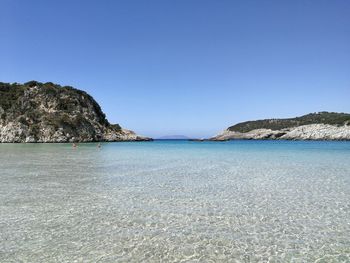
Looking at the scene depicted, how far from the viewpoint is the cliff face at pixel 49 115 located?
108 m

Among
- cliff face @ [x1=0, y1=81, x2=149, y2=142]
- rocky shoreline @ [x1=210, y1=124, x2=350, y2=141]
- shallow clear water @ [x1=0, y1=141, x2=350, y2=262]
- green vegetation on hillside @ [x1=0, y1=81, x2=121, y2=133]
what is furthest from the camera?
rocky shoreline @ [x1=210, y1=124, x2=350, y2=141]

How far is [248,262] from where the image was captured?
7.29 metres

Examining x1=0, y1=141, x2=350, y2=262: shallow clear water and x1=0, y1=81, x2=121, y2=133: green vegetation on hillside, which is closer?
x1=0, y1=141, x2=350, y2=262: shallow clear water

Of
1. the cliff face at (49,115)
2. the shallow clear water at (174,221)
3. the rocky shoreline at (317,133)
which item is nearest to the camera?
the shallow clear water at (174,221)

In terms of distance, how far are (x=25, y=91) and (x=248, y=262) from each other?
5067 inches

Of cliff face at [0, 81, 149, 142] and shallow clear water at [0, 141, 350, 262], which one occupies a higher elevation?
cliff face at [0, 81, 149, 142]

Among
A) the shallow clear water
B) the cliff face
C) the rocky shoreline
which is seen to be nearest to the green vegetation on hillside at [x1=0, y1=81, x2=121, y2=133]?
the cliff face

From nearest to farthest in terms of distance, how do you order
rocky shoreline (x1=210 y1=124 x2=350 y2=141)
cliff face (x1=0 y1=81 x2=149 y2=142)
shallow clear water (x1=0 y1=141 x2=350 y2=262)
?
shallow clear water (x1=0 y1=141 x2=350 y2=262) < cliff face (x1=0 y1=81 x2=149 y2=142) < rocky shoreline (x1=210 y1=124 x2=350 y2=141)

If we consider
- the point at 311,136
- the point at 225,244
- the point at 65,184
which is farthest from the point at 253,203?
the point at 311,136

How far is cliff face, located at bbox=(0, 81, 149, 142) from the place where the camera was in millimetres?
108375

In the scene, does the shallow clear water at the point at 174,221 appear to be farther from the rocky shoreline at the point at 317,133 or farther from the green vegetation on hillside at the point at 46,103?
the rocky shoreline at the point at 317,133

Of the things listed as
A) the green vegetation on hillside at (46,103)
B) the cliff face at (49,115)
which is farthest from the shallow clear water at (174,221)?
the green vegetation on hillside at (46,103)

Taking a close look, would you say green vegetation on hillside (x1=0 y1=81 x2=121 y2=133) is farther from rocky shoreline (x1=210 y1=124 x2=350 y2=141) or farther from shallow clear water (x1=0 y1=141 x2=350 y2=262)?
shallow clear water (x1=0 y1=141 x2=350 y2=262)

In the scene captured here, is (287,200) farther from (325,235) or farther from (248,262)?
(248,262)
